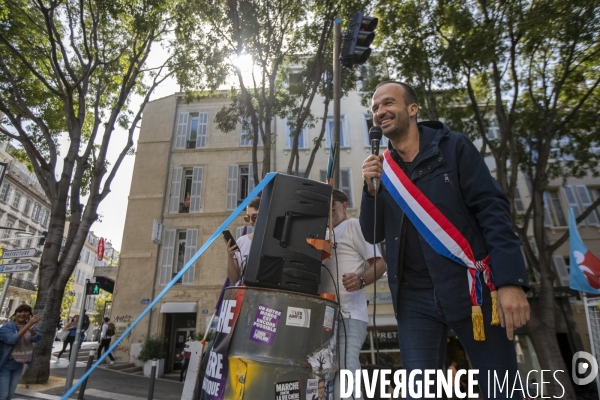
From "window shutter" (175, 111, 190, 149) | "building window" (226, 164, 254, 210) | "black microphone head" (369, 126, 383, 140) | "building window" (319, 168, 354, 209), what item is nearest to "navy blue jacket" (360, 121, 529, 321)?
"black microphone head" (369, 126, 383, 140)

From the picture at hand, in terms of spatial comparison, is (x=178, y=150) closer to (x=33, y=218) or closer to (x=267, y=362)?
(x=267, y=362)

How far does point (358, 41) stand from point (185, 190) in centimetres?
1455

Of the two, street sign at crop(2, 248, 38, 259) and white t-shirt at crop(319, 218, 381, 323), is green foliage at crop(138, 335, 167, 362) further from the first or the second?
white t-shirt at crop(319, 218, 381, 323)

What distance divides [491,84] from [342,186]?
7.78 meters

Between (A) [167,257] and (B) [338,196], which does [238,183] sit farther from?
(B) [338,196]

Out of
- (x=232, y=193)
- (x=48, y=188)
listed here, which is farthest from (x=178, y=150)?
(x=48, y=188)

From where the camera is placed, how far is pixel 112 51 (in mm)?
9719

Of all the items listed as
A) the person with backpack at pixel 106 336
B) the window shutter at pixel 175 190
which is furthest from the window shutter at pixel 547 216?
the person with backpack at pixel 106 336

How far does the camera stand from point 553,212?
54.6ft

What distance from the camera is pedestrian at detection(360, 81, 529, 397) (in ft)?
4.49

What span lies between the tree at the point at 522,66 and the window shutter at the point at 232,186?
9.35 meters

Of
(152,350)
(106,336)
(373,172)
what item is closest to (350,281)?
(373,172)

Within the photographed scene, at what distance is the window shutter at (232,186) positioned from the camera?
1678cm

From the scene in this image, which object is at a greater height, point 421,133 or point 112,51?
point 112,51
